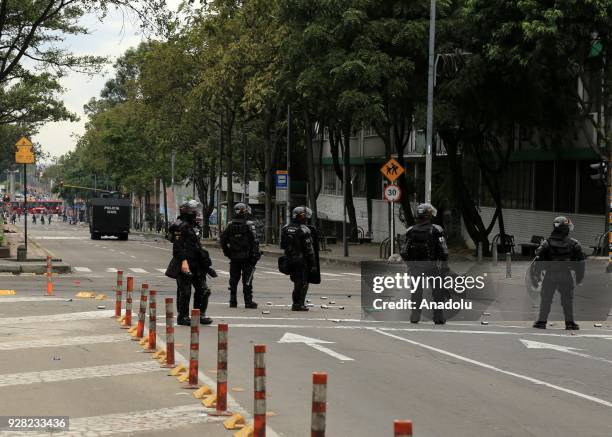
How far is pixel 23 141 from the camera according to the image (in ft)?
108

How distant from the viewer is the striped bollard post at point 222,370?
9.10 m

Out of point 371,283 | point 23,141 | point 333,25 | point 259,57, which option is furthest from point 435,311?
point 259,57

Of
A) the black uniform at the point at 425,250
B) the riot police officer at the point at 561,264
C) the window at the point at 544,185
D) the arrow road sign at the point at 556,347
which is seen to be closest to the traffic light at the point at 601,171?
the window at the point at 544,185

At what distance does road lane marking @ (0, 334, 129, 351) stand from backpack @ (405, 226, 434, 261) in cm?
469

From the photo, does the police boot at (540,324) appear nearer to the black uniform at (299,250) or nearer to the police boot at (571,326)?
the police boot at (571,326)

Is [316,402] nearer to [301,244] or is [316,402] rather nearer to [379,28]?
[301,244]

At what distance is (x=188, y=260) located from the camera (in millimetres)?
16578

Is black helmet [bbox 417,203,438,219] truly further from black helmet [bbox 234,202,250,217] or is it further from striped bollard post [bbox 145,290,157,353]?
striped bollard post [bbox 145,290,157,353]

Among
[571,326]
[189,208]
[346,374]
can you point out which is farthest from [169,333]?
[571,326]

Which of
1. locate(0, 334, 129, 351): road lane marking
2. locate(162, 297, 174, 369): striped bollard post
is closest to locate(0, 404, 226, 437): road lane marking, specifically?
locate(162, 297, 174, 369): striped bollard post

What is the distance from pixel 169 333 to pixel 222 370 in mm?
3054

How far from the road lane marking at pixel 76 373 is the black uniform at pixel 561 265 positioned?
23.9 feet

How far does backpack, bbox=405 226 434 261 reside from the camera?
1711 centimetres

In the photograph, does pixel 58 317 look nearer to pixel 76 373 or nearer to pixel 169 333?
pixel 76 373
